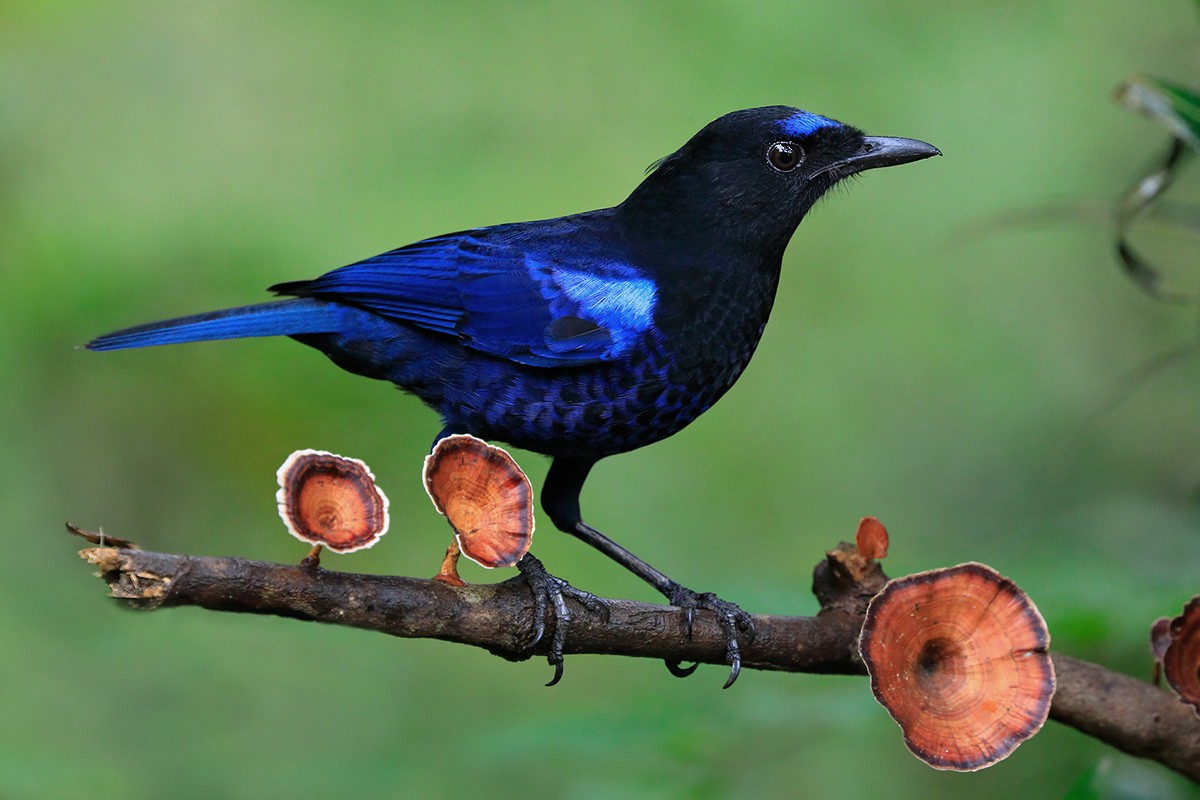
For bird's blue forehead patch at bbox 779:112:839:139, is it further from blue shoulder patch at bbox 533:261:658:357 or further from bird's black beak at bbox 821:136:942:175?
blue shoulder patch at bbox 533:261:658:357

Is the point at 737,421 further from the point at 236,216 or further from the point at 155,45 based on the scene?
the point at 155,45

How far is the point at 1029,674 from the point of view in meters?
2.58

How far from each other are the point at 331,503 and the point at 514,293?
1.24 m

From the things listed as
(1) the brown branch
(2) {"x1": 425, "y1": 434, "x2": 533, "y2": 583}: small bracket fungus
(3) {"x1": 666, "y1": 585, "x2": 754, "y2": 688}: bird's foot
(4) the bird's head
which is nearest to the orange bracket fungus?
(1) the brown branch

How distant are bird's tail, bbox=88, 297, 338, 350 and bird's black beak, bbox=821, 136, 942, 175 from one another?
1478mm

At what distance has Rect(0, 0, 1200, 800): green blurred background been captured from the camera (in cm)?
413

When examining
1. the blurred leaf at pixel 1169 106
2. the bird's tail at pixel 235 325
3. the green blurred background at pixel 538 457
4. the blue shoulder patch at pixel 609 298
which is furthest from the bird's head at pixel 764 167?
the bird's tail at pixel 235 325

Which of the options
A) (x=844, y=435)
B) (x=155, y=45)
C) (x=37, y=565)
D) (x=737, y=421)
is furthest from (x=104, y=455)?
(x=844, y=435)

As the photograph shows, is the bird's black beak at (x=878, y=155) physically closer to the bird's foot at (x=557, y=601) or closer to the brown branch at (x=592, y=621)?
the brown branch at (x=592, y=621)

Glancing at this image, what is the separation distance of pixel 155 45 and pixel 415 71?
1.26 meters

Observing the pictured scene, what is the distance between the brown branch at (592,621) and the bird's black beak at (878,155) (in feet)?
3.71

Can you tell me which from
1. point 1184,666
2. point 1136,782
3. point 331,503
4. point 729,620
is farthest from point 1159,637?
point 331,503

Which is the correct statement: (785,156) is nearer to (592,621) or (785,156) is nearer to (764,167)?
(764,167)

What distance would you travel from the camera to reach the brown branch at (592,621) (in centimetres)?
225
